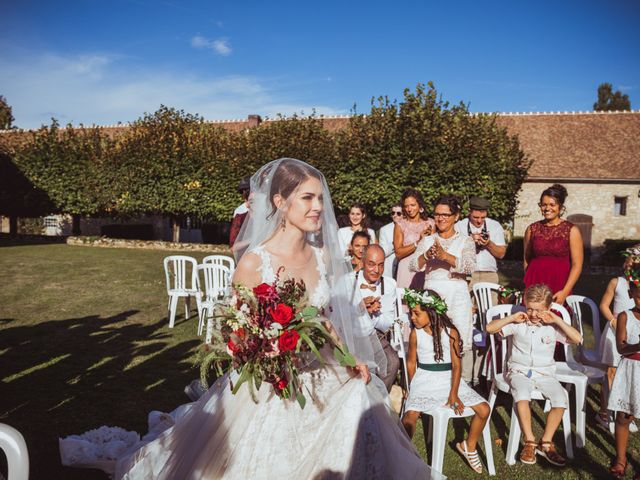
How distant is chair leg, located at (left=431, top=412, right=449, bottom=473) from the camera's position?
12.8 ft

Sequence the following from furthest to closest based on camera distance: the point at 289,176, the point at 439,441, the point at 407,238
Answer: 1. the point at 407,238
2. the point at 439,441
3. the point at 289,176

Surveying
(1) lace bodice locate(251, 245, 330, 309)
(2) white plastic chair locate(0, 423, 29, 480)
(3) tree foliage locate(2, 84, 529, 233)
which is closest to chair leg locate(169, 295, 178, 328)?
(1) lace bodice locate(251, 245, 330, 309)

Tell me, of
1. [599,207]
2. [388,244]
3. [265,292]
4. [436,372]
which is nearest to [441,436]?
[436,372]

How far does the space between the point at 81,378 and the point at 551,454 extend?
16.8ft

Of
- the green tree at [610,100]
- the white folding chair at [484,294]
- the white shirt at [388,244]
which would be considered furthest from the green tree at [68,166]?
the green tree at [610,100]

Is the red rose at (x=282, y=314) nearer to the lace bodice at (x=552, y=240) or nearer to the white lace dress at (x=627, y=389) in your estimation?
the white lace dress at (x=627, y=389)

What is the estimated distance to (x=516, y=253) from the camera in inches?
917

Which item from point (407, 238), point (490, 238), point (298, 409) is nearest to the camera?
point (298, 409)

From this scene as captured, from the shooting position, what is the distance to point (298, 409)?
3041 millimetres

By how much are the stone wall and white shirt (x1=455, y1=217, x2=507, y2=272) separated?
68.6 feet

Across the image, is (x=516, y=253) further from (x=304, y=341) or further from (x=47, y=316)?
(x=304, y=341)

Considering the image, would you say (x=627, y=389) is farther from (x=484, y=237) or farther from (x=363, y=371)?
(x=484, y=237)

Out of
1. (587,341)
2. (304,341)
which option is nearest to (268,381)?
(304,341)

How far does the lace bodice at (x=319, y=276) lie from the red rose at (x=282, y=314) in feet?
1.36
